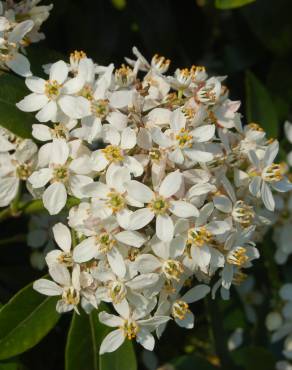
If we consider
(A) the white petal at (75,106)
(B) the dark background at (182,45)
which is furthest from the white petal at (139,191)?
(B) the dark background at (182,45)

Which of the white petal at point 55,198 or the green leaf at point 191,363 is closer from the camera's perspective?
the white petal at point 55,198

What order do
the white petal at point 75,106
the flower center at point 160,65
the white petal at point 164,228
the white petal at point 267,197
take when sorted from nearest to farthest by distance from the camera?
1. the white petal at point 164,228
2. the white petal at point 75,106
3. the white petal at point 267,197
4. the flower center at point 160,65

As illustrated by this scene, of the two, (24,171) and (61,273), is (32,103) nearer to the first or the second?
(24,171)

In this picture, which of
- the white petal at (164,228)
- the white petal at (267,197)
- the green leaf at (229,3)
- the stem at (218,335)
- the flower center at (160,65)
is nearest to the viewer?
the white petal at (164,228)

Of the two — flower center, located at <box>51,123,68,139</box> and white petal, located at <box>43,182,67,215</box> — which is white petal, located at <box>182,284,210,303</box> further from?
flower center, located at <box>51,123,68,139</box>

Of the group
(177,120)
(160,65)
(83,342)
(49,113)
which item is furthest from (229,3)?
(83,342)

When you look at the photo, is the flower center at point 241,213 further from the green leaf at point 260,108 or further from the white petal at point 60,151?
the green leaf at point 260,108

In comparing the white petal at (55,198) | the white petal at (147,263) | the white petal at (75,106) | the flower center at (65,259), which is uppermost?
the white petal at (75,106)
